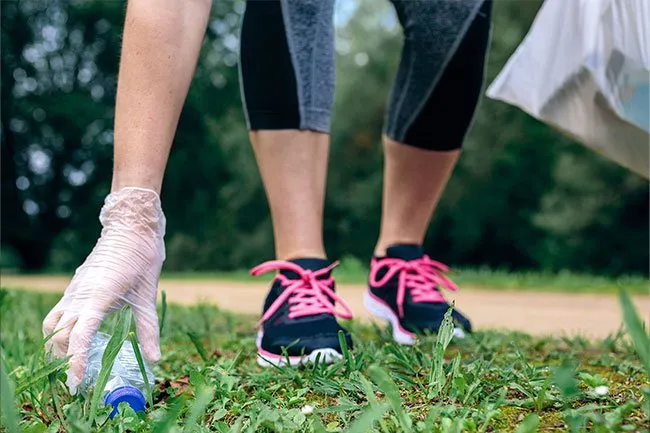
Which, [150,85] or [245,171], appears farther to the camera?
[245,171]

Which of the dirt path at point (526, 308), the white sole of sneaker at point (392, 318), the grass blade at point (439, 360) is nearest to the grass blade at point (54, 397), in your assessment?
the grass blade at point (439, 360)

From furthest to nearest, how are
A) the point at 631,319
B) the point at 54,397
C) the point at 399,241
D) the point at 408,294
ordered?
the point at 399,241 → the point at 408,294 → the point at 54,397 → the point at 631,319

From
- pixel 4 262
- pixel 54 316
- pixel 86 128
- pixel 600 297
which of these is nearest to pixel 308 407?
pixel 54 316

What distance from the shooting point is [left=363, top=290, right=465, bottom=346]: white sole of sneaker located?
5.50 ft

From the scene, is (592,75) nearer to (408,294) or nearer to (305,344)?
(408,294)

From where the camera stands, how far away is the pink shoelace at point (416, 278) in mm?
1764

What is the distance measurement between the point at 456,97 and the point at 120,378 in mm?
1098

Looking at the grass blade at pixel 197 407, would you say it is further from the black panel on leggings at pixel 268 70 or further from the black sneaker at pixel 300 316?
the black panel on leggings at pixel 268 70

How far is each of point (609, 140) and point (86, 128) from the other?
46.4 feet

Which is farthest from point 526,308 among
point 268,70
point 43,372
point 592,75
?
point 43,372

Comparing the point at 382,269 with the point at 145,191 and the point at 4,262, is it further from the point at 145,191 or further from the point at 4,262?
the point at 4,262

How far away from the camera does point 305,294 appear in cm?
147

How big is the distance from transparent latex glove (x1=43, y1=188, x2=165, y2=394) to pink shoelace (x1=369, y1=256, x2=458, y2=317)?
0.75 meters

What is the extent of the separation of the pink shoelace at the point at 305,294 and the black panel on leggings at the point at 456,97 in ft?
1.63
